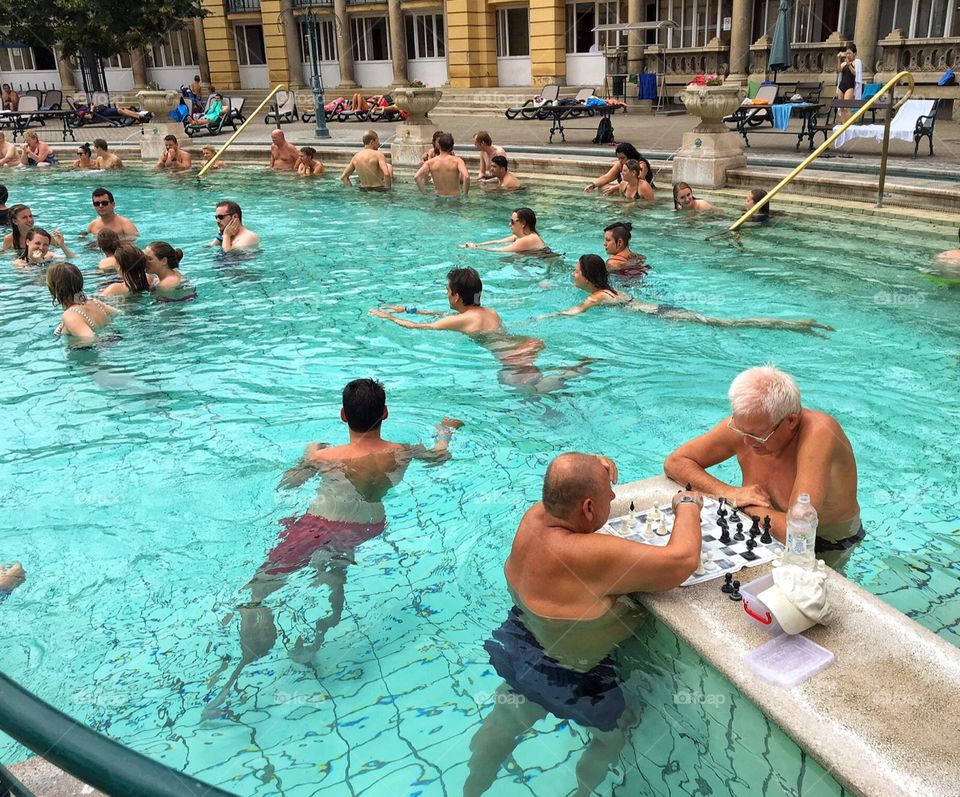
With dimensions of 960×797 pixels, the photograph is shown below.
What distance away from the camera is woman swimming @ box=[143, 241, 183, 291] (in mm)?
9047

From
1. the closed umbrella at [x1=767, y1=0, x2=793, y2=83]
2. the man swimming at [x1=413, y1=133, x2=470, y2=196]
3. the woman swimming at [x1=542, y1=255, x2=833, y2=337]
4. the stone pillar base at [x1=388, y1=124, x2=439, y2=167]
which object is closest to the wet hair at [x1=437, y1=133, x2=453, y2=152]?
the man swimming at [x1=413, y1=133, x2=470, y2=196]

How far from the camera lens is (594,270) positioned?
7879 millimetres

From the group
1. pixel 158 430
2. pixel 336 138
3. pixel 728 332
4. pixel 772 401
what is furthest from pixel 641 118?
pixel 772 401

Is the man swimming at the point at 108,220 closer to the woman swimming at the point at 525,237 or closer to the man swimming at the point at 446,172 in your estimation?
the man swimming at the point at 446,172

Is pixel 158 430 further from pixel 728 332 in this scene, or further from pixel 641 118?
pixel 641 118

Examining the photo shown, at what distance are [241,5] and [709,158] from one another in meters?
30.3

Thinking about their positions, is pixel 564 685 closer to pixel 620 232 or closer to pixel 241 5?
pixel 620 232

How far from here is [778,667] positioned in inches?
98.5

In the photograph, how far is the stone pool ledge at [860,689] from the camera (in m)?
2.15

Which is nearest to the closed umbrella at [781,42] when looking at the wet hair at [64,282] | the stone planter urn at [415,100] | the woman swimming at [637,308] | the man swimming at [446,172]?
the stone planter urn at [415,100]

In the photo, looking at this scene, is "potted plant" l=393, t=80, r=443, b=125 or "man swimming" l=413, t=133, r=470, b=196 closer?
"man swimming" l=413, t=133, r=470, b=196

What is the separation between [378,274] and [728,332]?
4.45 metres

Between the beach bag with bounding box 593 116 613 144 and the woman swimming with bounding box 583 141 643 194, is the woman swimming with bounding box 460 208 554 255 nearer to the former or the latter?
the woman swimming with bounding box 583 141 643 194

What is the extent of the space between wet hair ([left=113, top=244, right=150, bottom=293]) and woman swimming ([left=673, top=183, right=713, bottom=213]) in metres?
7.13
